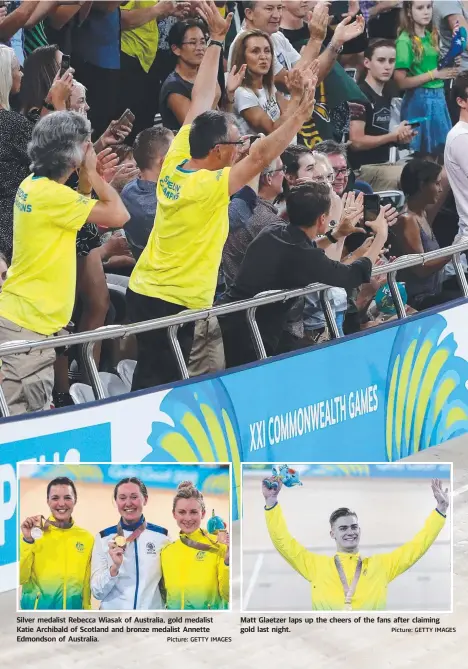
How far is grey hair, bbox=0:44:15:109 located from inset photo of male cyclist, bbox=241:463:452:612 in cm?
279

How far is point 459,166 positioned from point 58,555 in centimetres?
493

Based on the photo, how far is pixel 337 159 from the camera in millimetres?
8188

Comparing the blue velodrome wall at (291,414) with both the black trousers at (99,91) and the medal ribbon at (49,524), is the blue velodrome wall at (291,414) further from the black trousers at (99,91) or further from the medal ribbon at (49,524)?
the black trousers at (99,91)

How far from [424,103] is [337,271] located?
10.6 ft

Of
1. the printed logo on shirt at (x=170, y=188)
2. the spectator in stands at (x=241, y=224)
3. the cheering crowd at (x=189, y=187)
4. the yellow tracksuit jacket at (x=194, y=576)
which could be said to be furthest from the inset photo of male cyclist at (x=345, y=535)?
the spectator in stands at (x=241, y=224)

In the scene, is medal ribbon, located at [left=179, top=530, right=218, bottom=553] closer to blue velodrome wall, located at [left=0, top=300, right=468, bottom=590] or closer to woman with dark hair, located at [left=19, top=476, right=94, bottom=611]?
woman with dark hair, located at [left=19, top=476, right=94, bottom=611]

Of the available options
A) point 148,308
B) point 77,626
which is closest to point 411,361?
point 148,308

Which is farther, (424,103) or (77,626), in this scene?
(424,103)

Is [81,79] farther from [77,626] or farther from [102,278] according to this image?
[77,626]

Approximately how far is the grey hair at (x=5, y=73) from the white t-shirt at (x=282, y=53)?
2.16 metres

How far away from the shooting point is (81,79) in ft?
24.5

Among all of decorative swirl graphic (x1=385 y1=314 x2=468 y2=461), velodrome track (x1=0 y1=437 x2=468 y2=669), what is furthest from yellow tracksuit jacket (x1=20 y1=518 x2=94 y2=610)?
decorative swirl graphic (x1=385 y1=314 x2=468 y2=461)

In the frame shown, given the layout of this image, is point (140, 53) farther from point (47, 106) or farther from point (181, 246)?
point (181, 246)

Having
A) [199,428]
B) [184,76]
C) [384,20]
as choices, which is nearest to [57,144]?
[199,428]
